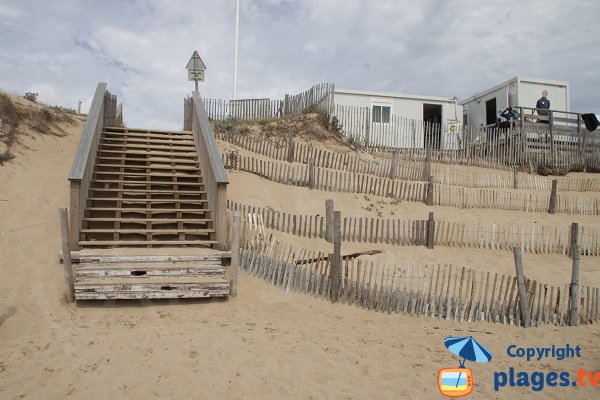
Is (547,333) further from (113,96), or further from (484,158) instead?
(484,158)

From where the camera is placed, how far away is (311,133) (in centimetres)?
1856

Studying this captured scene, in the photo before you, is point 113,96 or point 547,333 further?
point 113,96

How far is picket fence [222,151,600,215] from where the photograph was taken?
13.7 m

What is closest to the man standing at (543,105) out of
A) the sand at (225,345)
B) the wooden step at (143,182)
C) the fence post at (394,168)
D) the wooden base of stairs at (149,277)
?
the fence post at (394,168)

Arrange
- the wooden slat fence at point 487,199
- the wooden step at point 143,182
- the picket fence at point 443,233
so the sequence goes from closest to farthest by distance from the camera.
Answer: the wooden step at point 143,182, the picket fence at point 443,233, the wooden slat fence at point 487,199

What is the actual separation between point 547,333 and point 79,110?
1902cm

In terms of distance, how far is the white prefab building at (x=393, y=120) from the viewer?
19.8 meters

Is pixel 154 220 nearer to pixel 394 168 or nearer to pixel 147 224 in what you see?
pixel 147 224

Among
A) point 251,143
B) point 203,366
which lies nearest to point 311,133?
point 251,143

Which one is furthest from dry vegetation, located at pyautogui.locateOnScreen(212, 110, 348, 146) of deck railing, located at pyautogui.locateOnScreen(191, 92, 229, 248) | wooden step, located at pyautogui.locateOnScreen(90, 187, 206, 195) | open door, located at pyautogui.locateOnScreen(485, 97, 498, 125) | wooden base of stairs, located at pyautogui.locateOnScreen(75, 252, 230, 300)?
wooden base of stairs, located at pyautogui.locateOnScreen(75, 252, 230, 300)

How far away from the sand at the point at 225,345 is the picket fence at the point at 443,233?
3.17 m

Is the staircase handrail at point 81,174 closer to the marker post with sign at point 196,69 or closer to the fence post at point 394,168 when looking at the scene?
the marker post with sign at point 196,69

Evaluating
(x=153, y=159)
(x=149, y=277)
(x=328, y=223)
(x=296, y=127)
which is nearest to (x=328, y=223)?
(x=328, y=223)

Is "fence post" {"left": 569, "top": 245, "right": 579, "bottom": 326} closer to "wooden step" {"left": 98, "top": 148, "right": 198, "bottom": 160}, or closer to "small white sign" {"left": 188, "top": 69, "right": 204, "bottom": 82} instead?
"wooden step" {"left": 98, "top": 148, "right": 198, "bottom": 160}
